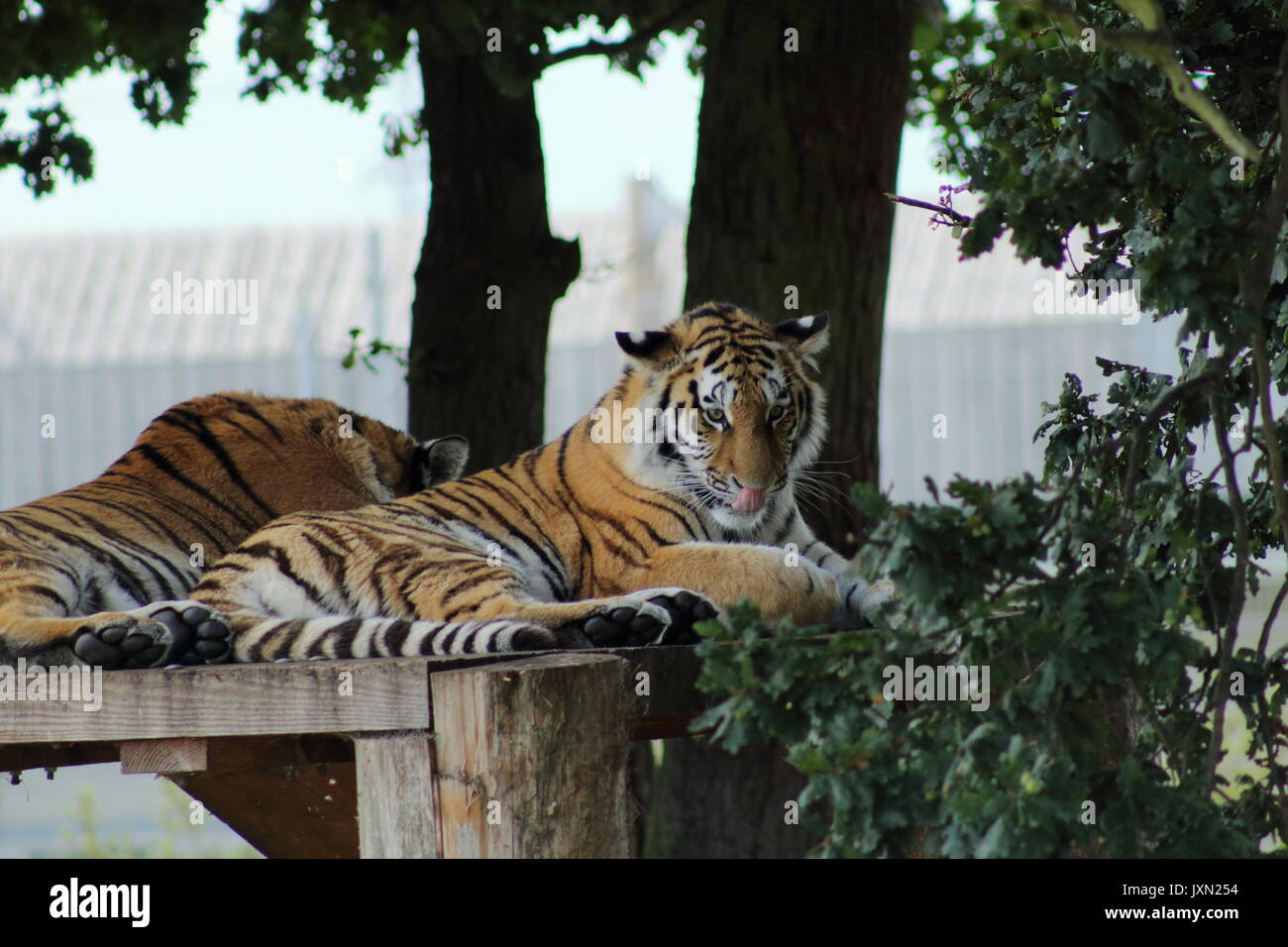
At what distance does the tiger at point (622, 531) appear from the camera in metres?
2.81

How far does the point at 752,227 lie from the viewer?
4754 mm

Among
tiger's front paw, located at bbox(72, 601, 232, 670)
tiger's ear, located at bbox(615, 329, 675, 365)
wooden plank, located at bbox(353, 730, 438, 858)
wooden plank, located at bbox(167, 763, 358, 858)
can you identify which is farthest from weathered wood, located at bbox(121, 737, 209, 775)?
tiger's ear, located at bbox(615, 329, 675, 365)

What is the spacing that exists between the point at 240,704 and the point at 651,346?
4.50 feet

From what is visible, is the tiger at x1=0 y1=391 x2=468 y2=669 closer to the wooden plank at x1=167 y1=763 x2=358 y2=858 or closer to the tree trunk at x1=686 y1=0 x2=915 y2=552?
the wooden plank at x1=167 y1=763 x2=358 y2=858

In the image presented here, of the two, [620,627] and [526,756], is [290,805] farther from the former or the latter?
[526,756]

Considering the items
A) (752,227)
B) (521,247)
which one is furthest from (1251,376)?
(521,247)

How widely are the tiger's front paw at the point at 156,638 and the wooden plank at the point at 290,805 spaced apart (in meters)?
0.65

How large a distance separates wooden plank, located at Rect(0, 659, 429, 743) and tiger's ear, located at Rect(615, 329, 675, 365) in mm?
1249

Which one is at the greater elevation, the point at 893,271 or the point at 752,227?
the point at 893,271

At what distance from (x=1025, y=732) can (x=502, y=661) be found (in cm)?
77

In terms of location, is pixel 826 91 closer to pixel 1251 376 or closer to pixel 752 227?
pixel 752 227

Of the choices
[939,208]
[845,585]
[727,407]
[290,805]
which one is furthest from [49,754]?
[939,208]

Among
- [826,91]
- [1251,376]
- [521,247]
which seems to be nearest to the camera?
[1251,376]

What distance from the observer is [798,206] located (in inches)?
186
